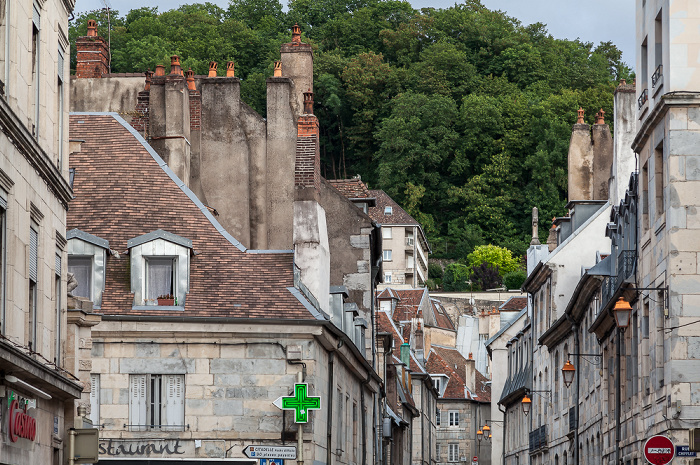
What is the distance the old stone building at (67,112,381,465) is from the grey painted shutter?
649 cm

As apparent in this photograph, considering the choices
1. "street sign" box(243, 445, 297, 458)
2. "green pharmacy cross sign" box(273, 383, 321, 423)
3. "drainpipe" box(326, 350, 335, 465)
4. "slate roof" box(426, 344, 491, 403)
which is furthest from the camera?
"slate roof" box(426, 344, 491, 403)

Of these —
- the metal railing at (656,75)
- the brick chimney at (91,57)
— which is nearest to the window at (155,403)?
the metal railing at (656,75)

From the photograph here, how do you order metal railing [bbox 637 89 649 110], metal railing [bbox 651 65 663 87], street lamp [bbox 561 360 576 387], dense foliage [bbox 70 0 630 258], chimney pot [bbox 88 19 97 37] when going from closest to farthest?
metal railing [bbox 651 65 663 87] → metal railing [bbox 637 89 649 110] → street lamp [bbox 561 360 576 387] → chimney pot [bbox 88 19 97 37] → dense foliage [bbox 70 0 630 258]

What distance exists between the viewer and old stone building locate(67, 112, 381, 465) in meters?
23.4

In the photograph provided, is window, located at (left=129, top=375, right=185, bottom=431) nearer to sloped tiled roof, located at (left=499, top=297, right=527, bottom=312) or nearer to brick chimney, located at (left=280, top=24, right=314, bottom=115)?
brick chimney, located at (left=280, top=24, right=314, bottom=115)

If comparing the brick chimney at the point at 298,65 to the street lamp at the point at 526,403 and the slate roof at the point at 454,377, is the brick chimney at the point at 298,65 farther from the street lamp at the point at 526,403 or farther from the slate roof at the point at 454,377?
the slate roof at the point at 454,377

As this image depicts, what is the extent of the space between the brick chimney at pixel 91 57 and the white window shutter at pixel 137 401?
10.8 metres

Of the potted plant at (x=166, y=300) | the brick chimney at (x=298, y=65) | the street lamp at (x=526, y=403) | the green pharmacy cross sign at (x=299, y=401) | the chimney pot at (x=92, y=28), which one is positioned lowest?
the green pharmacy cross sign at (x=299, y=401)

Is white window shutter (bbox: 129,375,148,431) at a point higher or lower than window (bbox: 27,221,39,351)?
lower

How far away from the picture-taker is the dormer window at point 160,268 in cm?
2386

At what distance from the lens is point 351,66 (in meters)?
111

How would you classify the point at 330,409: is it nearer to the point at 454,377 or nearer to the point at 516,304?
the point at 516,304

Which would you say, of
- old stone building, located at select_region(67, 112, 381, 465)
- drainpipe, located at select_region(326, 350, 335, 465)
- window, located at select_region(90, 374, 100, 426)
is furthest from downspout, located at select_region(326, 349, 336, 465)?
window, located at select_region(90, 374, 100, 426)

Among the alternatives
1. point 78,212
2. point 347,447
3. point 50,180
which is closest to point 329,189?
point 347,447
